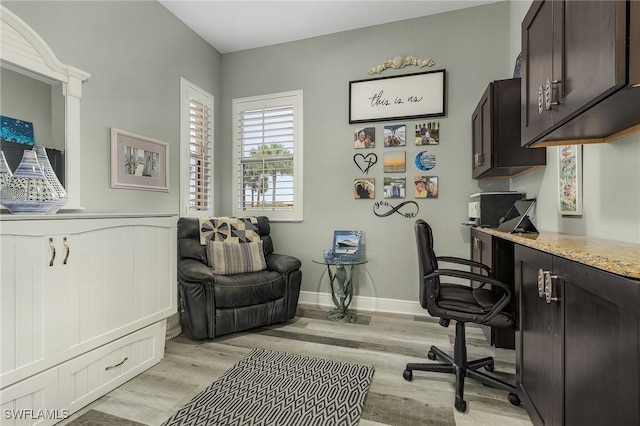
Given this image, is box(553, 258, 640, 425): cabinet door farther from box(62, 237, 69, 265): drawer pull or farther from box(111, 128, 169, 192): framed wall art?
box(111, 128, 169, 192): framed wall art

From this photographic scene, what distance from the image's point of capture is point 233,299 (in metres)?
2.49

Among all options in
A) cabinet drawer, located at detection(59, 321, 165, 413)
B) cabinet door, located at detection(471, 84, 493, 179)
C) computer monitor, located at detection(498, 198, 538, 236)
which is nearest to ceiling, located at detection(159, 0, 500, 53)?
cabinet door, located at detection(471, 84, 493, 179)

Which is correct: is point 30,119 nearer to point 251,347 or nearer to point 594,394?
point 251,347

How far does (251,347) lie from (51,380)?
3.98ft

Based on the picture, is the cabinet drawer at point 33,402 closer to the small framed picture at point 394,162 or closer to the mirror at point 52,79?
the mirror at point 52,79

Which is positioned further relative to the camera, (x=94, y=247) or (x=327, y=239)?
(x=327, y=239)

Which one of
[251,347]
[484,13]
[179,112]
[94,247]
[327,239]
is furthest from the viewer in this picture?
[327,239]

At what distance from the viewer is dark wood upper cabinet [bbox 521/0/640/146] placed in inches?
30.8

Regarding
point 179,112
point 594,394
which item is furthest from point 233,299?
point 594,394

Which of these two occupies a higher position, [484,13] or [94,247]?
[484,13]

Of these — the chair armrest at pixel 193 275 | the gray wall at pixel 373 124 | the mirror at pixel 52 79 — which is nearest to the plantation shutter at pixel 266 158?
the gray wall at pixel 373 124

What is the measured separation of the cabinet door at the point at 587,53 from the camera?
31.1 inches

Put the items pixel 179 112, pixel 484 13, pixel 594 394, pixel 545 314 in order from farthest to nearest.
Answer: pixel 179 112
pixel 484 13
pixel 545 314
pixel 594 394

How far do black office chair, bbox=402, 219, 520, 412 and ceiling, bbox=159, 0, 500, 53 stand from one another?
242 centimetres
